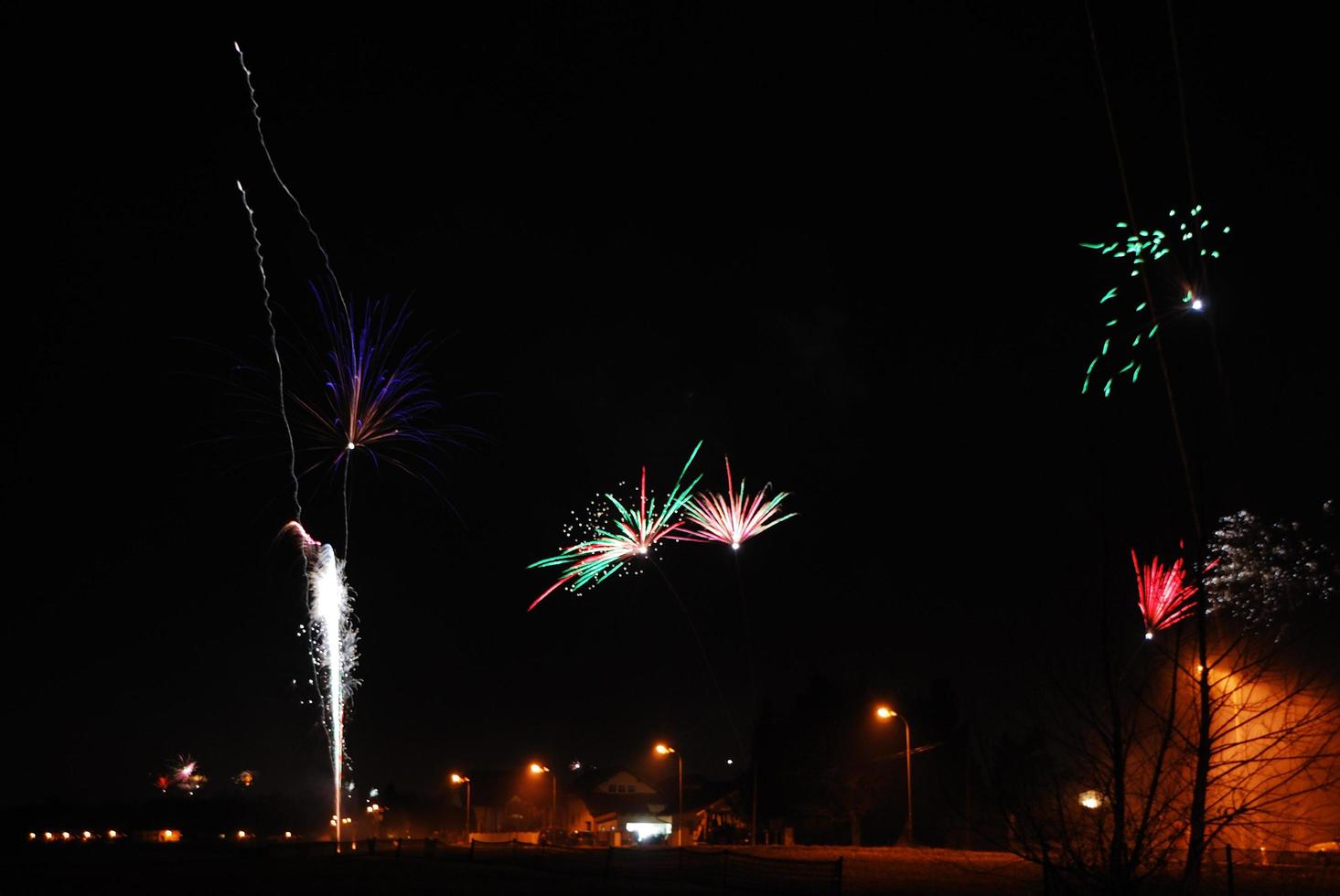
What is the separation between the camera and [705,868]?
1320 inches

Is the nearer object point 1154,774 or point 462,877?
point 1154,774

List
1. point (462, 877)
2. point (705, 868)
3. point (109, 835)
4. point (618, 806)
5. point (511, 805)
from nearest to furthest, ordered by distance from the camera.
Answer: point (705, 868) < point (462, 877) < point (618, 806) < point (109, 835) < point (511, 805)

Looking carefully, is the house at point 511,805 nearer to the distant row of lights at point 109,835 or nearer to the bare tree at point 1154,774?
the distant row of lights at point 109,835

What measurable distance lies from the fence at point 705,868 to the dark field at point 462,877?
0.32 metres

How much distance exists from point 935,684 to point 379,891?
7138 cm

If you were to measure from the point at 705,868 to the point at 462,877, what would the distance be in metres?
6.98

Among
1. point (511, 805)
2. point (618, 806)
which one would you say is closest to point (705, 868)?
point (618, 806)

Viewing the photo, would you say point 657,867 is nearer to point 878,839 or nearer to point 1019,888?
point 1019,888

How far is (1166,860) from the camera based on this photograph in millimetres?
6504

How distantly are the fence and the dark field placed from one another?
1.06 feet

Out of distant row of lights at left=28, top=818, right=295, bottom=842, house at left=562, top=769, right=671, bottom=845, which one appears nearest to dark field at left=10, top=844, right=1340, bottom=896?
house at left=562, top=769, right=671, bottom=845

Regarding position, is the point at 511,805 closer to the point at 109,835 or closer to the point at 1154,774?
the point at 109,835

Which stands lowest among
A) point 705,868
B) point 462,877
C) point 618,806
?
point 618,806

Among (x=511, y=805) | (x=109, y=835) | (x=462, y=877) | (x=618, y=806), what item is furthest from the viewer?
(x=511, y=805)
